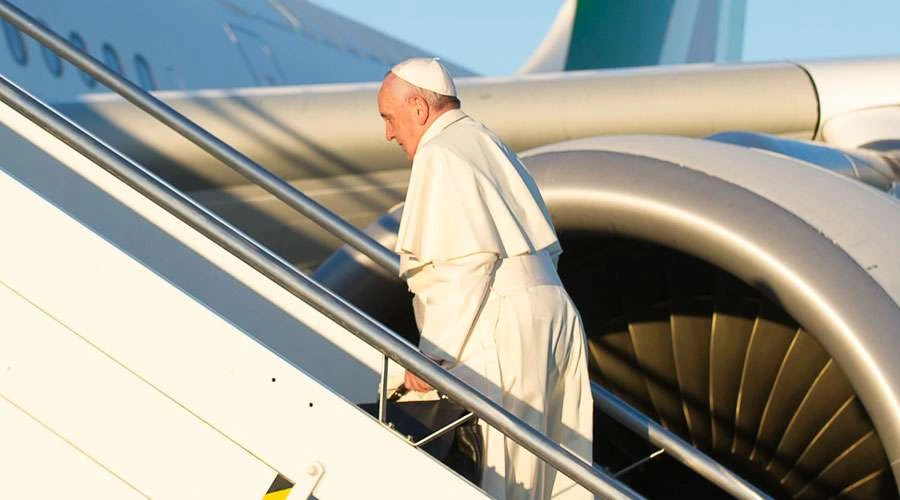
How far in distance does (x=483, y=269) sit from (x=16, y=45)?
11.7 feet

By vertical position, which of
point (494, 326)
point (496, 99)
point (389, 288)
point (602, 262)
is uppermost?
point (496, 99)

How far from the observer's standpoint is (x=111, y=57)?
6148 mm

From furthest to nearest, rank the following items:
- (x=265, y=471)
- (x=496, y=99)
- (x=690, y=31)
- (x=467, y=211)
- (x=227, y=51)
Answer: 1. (x=690, y=31)
2. (x=227, y=51)
3. (x=496, y=99)
4. (x=467, y=211)
5. (x=265, y=471)

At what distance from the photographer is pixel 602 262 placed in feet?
13.1

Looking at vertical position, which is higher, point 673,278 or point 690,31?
point 690,31

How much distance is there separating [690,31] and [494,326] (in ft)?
40.4

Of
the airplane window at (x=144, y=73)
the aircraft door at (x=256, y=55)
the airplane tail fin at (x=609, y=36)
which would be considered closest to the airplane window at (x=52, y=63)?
the airplane window at (x=144, y=73)

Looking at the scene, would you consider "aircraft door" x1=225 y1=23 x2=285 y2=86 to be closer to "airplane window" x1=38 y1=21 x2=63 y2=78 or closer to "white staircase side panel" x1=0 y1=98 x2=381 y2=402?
"airplane window" x1=38 y1=21 x2=63 y2=78

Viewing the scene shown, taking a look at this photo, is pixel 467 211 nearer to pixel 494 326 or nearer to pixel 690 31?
pixel 494 326

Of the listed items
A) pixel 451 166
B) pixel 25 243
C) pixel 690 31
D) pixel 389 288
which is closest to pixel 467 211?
pixel 451 166

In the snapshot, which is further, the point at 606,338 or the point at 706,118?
the point at 706,118

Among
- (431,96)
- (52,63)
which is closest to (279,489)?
(431,96)

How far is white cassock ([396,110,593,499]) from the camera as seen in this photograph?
2213mm

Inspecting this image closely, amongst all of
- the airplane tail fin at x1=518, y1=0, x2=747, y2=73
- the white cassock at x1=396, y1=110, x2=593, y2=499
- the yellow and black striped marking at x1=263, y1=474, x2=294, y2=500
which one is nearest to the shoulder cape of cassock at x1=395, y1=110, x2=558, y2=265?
the white cassock at x1=396, y1=110, x2=593, y2=499
